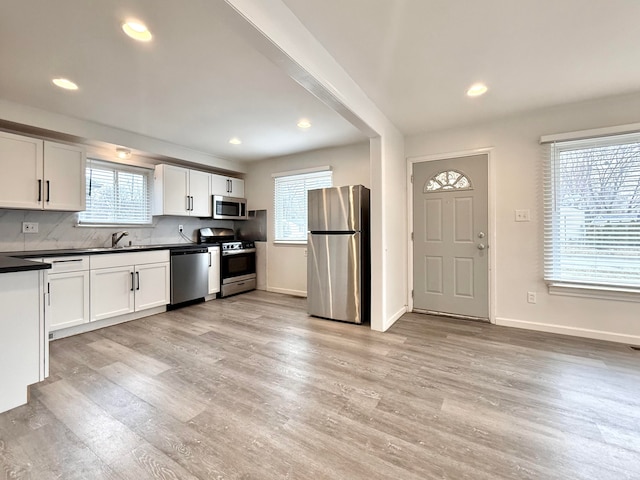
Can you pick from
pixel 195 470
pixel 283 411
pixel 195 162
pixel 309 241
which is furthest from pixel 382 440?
pixel 195 162

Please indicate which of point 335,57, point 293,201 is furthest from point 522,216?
point 293,201

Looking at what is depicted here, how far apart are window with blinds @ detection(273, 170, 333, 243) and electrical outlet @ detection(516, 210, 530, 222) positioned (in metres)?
2.63

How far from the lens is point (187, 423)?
5.39 feet

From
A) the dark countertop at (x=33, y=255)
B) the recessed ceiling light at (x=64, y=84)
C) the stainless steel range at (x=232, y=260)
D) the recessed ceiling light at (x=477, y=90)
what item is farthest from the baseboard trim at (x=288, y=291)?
the recessed ceiling light at (x=64, y=84)

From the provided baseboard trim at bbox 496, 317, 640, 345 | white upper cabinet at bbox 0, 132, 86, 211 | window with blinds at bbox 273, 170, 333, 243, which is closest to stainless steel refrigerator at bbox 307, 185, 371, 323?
window with blinds at bbox 273, 170, 333, 243

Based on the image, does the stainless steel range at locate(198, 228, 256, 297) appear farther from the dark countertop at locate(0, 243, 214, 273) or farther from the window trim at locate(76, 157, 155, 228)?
the window trim at locate(76, 157, 155, 228)

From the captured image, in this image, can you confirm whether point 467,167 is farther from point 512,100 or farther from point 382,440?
point 382,440

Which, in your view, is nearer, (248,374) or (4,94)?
(248,374)

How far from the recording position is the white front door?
11.3 ft

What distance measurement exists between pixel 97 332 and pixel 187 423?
232cm

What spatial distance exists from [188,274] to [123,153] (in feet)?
6.30

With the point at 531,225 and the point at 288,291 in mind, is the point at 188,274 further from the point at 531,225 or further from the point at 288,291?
the point at 531,225

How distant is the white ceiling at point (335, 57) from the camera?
170cm

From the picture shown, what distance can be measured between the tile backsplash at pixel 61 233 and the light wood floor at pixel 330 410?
1.23 metres
